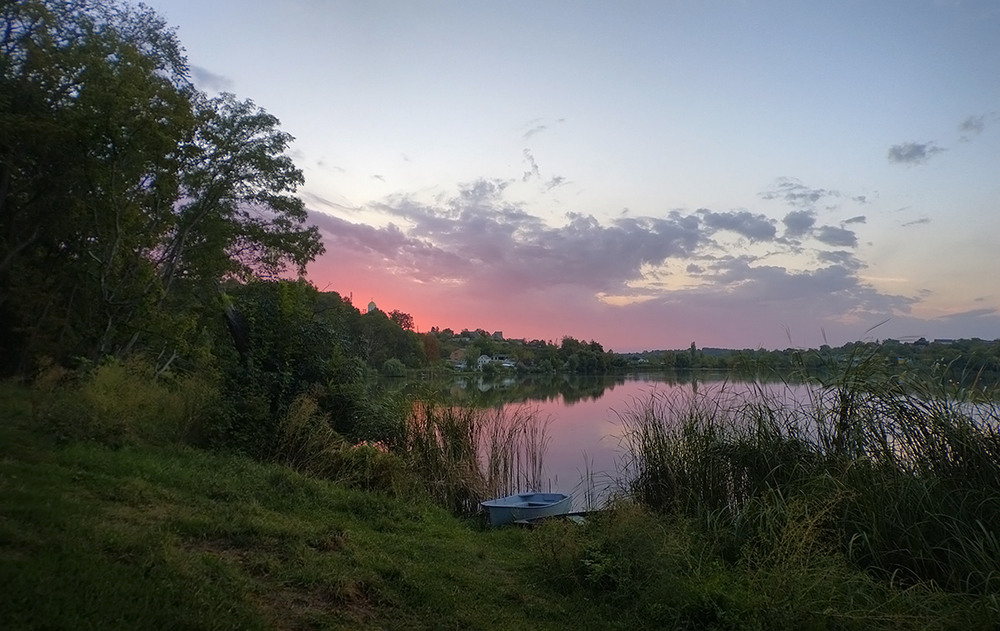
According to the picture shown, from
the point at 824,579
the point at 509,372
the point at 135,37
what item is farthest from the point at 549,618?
the point at 509,372

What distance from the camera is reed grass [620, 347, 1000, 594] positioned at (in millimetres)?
5117

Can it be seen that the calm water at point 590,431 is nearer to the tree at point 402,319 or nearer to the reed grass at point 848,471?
the reed grass at point 848,471

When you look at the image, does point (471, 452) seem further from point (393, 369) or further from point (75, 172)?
point (393, 369)

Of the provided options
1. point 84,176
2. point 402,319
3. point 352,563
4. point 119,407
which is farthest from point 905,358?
point 402,319

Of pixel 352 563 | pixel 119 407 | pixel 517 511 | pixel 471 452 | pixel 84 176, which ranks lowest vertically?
pixel 517 511

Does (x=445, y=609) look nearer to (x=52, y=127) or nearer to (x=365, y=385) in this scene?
(x=365, y=385)

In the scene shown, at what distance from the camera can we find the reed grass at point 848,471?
5117 millimetres

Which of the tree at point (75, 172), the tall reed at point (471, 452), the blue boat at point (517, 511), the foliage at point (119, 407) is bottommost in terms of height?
the blue boat at point (517, 511)

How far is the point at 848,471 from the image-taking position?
238 inches

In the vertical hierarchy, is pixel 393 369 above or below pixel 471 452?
above

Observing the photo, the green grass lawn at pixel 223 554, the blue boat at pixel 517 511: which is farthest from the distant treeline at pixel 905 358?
the green grass lawn at pixel 223 554

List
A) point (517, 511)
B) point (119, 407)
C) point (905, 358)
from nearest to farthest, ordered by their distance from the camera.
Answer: point (905, 358) < point (119, 407) < point (517, 511)

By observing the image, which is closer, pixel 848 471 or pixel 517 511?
pixel 848 471

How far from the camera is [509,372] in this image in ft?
231
